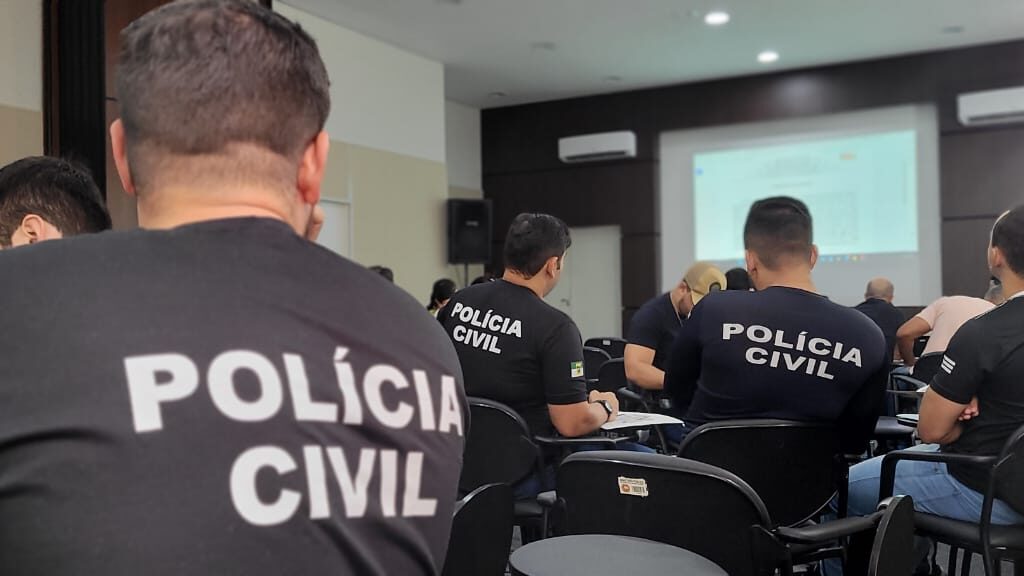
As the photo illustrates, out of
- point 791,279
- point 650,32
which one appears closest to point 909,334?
point 791,279

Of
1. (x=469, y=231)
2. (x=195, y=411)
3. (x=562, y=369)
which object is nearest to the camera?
(x=195, y=411)

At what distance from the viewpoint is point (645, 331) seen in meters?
3.64

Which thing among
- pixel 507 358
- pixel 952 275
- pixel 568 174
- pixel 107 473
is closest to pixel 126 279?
pixel 107 473

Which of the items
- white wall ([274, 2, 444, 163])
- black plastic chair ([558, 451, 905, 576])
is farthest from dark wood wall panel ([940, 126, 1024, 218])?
black plastic chair ([558, 451, 905, 576])

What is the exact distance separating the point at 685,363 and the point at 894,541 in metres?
0.98

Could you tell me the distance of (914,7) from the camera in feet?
22.2

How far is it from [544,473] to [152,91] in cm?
189

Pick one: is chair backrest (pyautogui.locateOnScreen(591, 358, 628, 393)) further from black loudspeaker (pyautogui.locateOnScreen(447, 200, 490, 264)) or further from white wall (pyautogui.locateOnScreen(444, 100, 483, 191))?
white wall (pyautogui.locateOnScreen(444, 100, 483, 191))

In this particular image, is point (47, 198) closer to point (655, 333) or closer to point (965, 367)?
point (965, 367)

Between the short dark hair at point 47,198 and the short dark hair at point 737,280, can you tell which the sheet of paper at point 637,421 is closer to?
the short dark hair at point 47,198

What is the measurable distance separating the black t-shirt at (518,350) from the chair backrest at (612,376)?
55.1 inches

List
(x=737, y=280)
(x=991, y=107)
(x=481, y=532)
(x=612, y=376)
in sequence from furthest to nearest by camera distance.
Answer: (x=991, y=107)
(x=737, y=280)
(x=612, y=376)
(x=481, y=532)

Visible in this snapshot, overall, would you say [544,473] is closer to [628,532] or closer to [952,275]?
[628,532]

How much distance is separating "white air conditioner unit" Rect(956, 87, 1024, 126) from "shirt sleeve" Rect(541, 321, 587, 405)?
22.9ft
